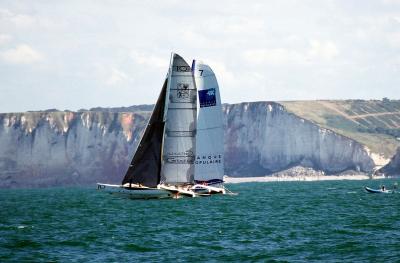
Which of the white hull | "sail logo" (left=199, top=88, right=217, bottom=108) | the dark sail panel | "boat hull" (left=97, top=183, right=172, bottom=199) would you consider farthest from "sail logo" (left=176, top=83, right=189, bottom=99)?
"boat hull" (left=97, top=183, right=172, bottom=199)

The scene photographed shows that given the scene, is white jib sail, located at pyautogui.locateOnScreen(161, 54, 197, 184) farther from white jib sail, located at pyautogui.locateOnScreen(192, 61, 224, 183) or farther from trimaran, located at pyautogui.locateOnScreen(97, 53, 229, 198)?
white jib sail, located at pyautogui.locateOnScreen(192, 61, 224, 183)

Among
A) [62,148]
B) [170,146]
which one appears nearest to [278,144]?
[62,148]

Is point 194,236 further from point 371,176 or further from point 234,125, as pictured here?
point 234,125

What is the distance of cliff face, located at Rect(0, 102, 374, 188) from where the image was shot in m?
178

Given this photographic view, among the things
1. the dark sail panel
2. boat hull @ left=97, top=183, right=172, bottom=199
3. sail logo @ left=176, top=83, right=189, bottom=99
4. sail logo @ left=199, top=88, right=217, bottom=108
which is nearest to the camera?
boat hull @ left=97, top=183, right=172, bottom=199

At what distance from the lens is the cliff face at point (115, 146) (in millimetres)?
178000

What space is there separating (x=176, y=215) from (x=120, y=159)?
13119 centimetres

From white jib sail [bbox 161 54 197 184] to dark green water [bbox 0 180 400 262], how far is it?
5.44 m

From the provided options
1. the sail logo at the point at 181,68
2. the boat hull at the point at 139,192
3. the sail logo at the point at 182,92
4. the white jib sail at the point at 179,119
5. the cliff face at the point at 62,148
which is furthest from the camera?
the cliff face at the point at 62,148

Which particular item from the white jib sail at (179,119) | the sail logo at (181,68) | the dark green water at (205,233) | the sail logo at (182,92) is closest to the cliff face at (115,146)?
the white jib sail at (179,119)

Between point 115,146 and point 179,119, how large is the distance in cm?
12051

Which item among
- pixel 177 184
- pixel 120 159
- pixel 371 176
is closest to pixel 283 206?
pixel 177 184

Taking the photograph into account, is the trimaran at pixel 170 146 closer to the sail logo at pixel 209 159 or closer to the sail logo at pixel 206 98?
the sail logo at pixel 206 98

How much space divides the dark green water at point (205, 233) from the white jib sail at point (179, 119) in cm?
544
